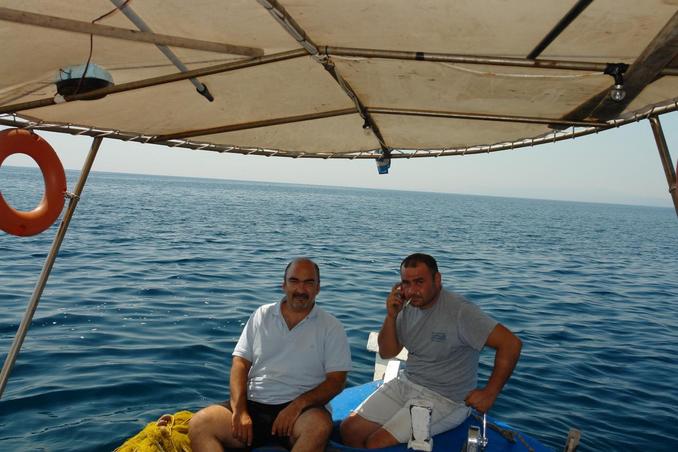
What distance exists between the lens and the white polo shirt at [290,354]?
3.59m

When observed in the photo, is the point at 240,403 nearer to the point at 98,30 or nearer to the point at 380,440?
the point at 380,440

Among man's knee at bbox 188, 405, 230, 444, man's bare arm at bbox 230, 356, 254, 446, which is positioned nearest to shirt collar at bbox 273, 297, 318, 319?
man's bare arm at bbox 230, 356, 254, 446

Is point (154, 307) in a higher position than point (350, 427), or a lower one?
higher

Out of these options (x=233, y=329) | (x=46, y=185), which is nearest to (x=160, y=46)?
(x=46, y=185)

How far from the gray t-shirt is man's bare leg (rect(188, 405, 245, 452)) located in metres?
1.38

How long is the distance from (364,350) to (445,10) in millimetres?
6765

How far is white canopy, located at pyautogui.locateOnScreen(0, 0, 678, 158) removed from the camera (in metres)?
2.40

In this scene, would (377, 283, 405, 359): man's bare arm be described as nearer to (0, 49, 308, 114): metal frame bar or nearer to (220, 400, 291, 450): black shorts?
(220, 400, 291, 450): black shorts

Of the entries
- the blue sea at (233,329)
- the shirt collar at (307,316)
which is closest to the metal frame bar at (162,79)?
the shirt collar at (307,316)

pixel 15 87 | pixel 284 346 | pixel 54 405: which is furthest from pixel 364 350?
pixel 15 87

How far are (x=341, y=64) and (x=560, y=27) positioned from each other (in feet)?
4.29

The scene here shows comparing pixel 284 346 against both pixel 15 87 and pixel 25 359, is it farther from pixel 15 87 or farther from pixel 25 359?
pixel 25 359

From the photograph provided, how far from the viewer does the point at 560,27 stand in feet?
8.04

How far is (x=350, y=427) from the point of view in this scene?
3861 millimetres
